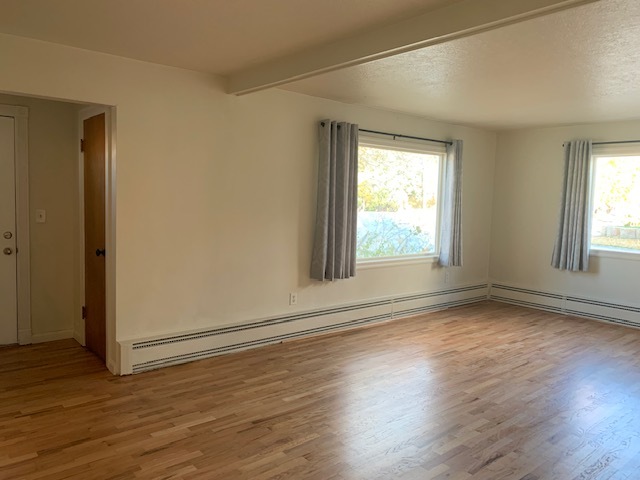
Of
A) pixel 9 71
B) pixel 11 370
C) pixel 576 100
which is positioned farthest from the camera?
pixel 576 100

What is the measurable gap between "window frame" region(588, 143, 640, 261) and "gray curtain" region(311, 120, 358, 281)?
121 inches

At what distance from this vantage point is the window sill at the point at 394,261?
553 centimetres

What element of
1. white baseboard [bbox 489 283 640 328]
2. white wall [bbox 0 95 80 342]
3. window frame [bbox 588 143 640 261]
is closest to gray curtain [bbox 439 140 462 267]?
white baseboard [bbox 489 283 640 328]

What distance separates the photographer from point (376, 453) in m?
2.80

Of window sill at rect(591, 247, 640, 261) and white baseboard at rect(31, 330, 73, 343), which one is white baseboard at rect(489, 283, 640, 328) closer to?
window sill at rect(591, 247, 640, 261)

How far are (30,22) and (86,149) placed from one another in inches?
61.3

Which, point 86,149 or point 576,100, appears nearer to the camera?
point 86,149

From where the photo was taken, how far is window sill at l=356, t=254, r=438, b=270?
5.53m

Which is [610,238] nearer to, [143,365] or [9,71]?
[143,365]

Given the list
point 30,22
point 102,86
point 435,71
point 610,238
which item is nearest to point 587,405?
point 435,71

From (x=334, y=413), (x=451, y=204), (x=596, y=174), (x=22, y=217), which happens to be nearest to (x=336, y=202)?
(x=451, y=204)

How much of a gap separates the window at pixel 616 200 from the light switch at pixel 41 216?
19.8ft

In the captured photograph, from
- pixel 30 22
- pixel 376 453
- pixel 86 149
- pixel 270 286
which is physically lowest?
pixel 376 453

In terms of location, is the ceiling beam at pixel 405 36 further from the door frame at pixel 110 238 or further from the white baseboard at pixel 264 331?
the white baseboard at pixel 264 331
